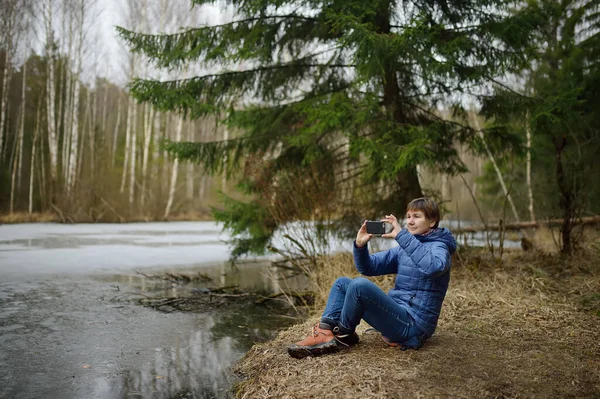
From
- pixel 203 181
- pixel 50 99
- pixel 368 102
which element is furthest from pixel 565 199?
pixel 203 181

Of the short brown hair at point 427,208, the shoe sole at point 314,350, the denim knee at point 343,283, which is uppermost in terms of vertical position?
the short brown hair at point 427,208

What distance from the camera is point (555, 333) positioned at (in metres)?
3.76

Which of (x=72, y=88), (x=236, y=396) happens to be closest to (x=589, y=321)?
(x=236, y=396)

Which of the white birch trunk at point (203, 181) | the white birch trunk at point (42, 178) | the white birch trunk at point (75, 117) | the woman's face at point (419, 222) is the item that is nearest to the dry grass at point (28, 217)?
the white birch trunk at point (42, 178)

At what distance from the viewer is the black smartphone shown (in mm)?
2986

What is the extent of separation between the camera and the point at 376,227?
301 cm

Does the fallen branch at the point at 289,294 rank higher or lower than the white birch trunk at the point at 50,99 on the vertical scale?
lower

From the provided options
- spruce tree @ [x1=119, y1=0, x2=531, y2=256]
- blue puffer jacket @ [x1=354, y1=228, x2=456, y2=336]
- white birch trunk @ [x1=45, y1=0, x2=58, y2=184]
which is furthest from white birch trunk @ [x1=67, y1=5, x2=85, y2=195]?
blue puffer jacket @ [x1=354, y1=228, x2=456, y2=336]

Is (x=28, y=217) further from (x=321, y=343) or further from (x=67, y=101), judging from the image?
(x=321, y=343)

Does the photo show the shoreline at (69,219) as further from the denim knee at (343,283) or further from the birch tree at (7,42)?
the denim knee at (343,283)

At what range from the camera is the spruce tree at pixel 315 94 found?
641 cm

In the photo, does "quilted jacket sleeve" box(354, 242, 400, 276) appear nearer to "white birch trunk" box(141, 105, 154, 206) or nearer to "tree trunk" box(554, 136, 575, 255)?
"tree trunk" box(554, 136, 575, 255)

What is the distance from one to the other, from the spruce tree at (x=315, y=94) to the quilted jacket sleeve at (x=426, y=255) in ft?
9.59

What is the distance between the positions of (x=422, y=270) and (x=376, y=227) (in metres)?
0.41
